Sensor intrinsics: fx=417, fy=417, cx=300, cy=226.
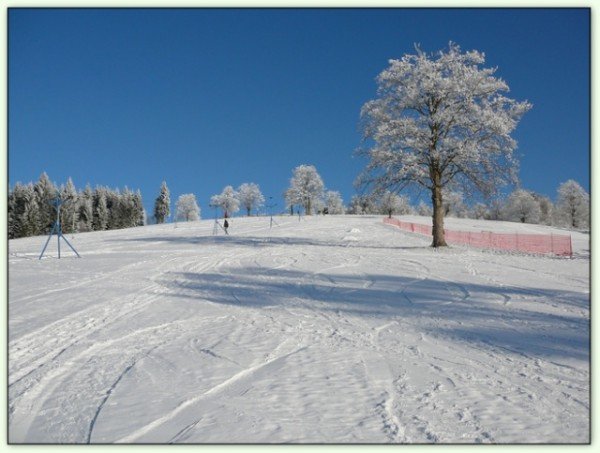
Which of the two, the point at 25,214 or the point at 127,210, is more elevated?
the point at 127,210

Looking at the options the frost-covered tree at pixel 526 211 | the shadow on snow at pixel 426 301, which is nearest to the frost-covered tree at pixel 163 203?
the frost-covered tree at pixel 526 211


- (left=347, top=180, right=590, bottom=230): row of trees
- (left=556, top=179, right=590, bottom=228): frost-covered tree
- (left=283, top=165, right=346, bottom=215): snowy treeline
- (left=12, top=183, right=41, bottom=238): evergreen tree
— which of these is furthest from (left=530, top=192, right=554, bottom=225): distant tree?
(left=12, top=183, right=41, bottom=238): evergreen tree

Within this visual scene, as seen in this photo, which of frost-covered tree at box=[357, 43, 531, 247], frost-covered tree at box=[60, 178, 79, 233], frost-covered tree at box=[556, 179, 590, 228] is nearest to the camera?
frost-covered tree at box=[357, 43, 531, 247]

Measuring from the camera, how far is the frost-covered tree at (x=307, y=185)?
8869cm

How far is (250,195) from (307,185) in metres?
34.1

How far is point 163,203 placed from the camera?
109m

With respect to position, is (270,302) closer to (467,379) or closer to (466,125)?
(467,379)

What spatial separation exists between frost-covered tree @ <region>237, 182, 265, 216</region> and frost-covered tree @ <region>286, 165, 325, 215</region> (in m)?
31.8

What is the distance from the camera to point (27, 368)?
6102 mm

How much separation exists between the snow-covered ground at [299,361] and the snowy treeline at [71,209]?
39606 mm

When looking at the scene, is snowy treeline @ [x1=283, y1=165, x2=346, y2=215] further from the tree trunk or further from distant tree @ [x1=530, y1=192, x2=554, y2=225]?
the tree trunk

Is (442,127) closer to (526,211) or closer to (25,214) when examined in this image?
(25,214)

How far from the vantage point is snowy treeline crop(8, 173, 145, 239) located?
6116cm

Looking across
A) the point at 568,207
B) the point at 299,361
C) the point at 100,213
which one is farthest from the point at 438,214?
the point at 100,213
